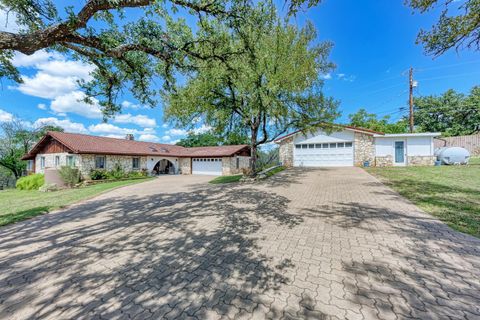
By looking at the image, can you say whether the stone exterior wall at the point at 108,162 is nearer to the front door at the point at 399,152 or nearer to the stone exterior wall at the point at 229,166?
the stone exterior wall at the point at 229,166

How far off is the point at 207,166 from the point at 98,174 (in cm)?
1099

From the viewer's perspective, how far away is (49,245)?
434cm

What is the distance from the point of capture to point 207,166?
2417 centimetres

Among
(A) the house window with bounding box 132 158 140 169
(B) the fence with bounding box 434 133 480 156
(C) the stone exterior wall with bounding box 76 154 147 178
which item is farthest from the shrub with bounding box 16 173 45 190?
(B) the fence with bounding box 434 133 480 156

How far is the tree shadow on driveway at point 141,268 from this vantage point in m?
2.39

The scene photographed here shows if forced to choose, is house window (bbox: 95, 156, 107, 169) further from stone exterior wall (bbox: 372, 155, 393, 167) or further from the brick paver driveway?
stone exterior wall (bbox: 372, 155, 393, 167)

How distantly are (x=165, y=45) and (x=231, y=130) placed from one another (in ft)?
28.9

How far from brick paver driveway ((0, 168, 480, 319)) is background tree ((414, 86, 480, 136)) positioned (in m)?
35.2

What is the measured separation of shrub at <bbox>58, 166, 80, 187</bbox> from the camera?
1507 centimetres

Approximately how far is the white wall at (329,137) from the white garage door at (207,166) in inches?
363

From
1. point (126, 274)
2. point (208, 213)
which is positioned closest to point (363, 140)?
point (208, 213)

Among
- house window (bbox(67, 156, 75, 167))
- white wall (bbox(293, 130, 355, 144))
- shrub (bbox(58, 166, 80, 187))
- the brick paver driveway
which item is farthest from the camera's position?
white wall (bbox(293, 130, 355, 144))

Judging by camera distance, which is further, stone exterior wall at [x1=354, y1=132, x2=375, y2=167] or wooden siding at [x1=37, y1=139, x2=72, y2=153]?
stone exterior wall at [x1=354, y1=132, x2=375, y2=167]

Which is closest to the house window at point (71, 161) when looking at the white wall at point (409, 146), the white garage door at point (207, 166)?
the white garage door at point (207, 166)
